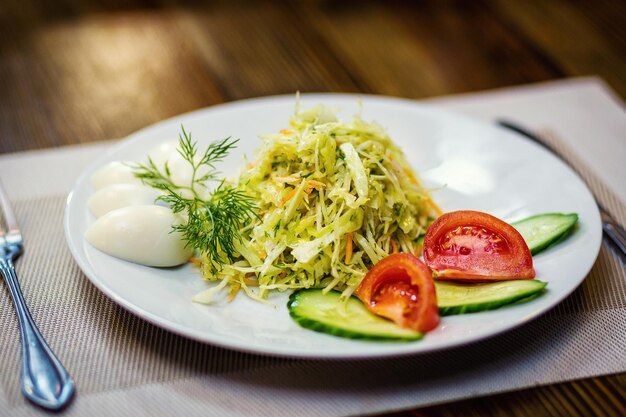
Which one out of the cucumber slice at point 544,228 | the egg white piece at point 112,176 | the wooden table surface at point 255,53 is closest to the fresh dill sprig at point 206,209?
the egg white piece at point 112,176

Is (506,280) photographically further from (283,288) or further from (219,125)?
(219,125)

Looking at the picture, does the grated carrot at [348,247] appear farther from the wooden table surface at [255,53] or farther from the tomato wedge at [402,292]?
the wooden table surface at [255,53]

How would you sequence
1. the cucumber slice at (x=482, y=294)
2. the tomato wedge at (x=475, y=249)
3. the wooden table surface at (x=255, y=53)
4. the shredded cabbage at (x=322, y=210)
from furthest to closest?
the wooden table surface at (x=255, y=53), the shredded cabbage at (x=322, y=210), the tomato wedge at (x=475, y=249), the cucumber slice at (x=482, y=294)

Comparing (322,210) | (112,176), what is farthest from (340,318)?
(112,176)

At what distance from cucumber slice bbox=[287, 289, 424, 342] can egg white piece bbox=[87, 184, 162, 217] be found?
645 millimetres

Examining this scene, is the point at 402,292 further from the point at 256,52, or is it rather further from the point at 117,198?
the point at 256,52

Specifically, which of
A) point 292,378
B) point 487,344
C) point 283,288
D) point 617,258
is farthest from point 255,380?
point 617,258

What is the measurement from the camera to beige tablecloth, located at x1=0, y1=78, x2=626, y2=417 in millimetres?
1846

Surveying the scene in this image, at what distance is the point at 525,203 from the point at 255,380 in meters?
1.25

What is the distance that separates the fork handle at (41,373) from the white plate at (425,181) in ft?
0.79

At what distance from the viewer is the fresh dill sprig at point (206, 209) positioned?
2182 millimetres

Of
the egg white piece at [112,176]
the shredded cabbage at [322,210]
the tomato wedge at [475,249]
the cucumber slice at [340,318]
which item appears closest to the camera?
the cucumber slice at [340,318]

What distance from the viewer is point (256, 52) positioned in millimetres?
4211

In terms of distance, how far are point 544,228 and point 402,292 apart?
64 cm
